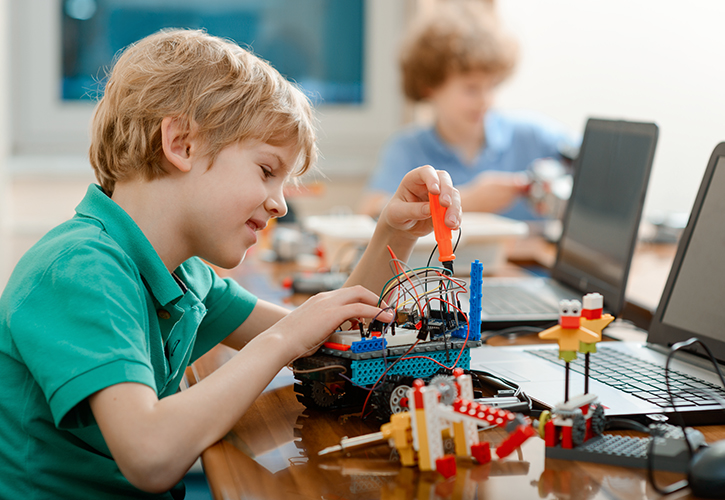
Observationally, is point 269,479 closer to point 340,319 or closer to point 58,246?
point 340,319

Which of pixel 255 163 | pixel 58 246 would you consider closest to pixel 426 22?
pixel 255 163

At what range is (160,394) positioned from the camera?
2.72 ft

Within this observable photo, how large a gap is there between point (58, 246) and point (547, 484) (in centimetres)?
53

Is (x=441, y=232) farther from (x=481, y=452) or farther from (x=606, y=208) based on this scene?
(x=606, y=208)

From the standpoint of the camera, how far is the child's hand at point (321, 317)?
0.71m

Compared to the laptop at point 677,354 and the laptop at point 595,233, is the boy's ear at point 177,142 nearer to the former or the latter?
the laptop at point 677,354

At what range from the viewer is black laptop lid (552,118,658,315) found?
114 cm

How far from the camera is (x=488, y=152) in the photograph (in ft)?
7.91

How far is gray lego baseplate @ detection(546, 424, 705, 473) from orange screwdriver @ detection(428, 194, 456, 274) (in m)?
0.23

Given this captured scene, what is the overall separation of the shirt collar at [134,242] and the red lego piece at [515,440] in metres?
0.42

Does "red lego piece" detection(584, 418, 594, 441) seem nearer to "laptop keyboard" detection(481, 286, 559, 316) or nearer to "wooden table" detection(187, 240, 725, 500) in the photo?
"wooden table" detection(187, 240, 725, 500)

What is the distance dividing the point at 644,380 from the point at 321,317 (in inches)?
15.5

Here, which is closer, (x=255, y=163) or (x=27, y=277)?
(x=27, y=277)

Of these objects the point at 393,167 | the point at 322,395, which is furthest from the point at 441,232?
the point at 393,167
